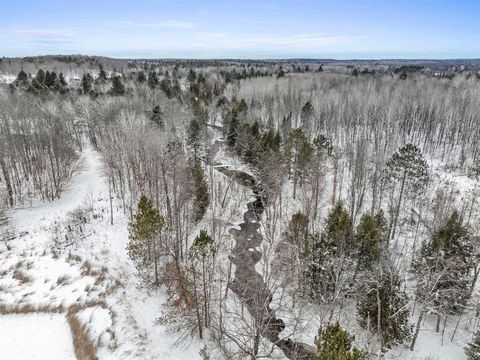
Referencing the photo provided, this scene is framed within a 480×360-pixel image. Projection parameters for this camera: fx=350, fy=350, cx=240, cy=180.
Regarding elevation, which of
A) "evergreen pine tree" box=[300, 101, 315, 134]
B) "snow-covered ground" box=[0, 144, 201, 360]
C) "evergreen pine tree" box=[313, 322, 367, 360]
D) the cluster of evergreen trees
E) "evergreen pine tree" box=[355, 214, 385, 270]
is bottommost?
"snow-covered ground" box=[0, 144, 201, 360]

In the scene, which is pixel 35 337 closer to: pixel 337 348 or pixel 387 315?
pixel 337 348

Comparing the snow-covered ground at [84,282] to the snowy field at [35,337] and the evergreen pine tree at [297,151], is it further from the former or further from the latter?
the evergreen pine tree at [297,151]

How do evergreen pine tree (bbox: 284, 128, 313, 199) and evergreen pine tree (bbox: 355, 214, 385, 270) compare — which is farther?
evergreen pine tree (bbox: 284, 128, 313, 199)

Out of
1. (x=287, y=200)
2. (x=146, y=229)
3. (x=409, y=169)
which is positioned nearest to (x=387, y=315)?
(x=146, y=229)

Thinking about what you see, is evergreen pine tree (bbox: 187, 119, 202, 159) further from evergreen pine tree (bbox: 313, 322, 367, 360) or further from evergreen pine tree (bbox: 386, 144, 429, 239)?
evergreen pine tree (bbox: 313, 322, 367, 360)

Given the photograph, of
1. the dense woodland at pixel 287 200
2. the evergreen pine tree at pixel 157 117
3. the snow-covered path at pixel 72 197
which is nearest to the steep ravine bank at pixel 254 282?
the dense woodland at pixel 287 200

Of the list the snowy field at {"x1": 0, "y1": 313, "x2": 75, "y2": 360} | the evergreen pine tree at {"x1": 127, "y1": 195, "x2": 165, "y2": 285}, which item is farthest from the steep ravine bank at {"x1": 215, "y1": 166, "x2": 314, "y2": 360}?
the snowy field at {"x1": 0, "y1": 313, "x2": 75, "y2": 360}
